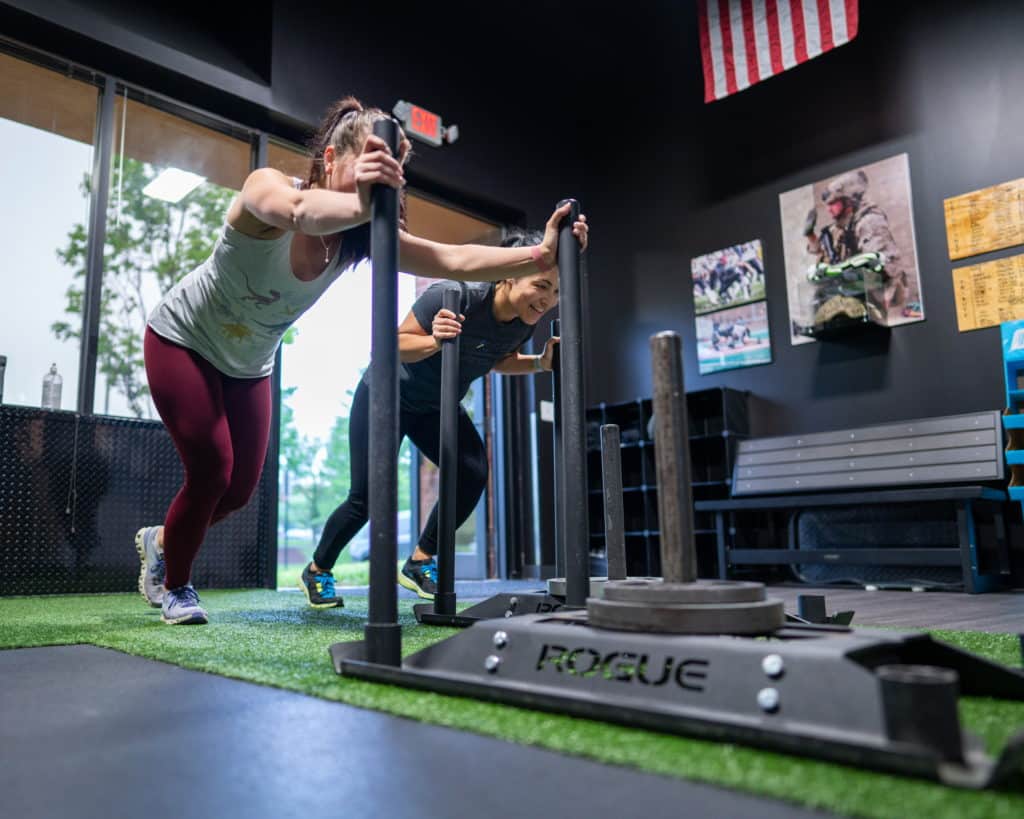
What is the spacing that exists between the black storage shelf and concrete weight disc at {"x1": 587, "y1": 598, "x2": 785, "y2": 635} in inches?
160

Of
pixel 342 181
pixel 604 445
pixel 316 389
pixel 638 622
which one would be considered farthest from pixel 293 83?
pixel 638 622

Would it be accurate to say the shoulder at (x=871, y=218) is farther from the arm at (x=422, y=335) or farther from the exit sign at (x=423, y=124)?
the arm at (x=422, y=335)

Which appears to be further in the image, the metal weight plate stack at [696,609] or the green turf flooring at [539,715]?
the metal weight plate stack at [696,609]

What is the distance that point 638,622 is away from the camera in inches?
39.2

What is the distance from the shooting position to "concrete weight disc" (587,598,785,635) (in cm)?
94

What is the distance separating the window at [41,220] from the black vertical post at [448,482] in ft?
8.61

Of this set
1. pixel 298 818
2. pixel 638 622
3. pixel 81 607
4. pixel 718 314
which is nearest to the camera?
pixel 298 818

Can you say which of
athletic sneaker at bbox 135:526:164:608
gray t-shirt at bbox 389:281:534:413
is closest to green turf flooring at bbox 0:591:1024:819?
athletic sneaker at bbox 135:526:164:608

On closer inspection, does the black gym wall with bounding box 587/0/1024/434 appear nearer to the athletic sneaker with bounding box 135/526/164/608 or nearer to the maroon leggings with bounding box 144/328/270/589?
the maroon leggings with bounding box 144/328/270/589

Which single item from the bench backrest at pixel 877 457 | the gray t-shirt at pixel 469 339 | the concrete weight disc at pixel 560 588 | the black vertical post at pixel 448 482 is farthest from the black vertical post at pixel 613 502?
the bench backrest at pixel 877 457

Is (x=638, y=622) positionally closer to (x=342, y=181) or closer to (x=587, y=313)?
(x=342, y=181)

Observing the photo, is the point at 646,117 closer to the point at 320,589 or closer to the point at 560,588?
the point at 320,589

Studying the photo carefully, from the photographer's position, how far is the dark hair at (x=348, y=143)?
164cm

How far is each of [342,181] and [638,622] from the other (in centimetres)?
112
